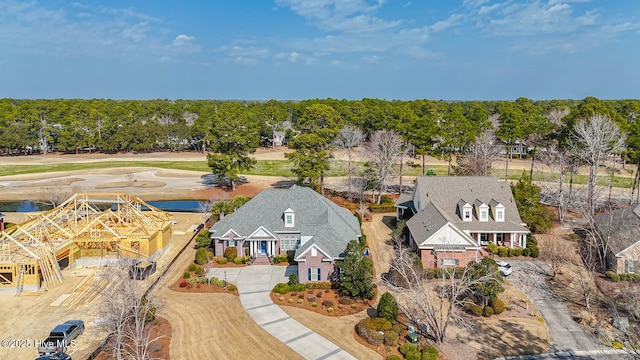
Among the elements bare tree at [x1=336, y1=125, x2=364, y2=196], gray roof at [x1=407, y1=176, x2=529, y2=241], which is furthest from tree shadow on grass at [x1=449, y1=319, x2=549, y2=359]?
bare tree at [x1=336, y1=125, x2=364, y2=196]

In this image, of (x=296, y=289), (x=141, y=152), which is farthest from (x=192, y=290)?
(x=141, y=152)

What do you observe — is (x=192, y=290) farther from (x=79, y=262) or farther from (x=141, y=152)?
(x=141, y=152)

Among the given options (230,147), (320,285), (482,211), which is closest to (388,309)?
(320,285)

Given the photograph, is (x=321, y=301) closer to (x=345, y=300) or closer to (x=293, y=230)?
(x=345, y=300)

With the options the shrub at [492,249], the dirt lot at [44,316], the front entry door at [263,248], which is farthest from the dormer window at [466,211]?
the dirt lot at [44,316]

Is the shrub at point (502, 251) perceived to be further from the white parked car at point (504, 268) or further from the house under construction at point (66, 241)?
the house under construction at point (66, 241)

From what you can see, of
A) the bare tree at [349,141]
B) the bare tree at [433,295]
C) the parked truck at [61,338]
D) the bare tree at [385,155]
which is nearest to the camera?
the parked truck at [61,338]

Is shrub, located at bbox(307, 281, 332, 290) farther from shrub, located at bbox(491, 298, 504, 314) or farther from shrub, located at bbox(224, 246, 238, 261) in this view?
shrub, located at bbox(491, 298, 504, 314)

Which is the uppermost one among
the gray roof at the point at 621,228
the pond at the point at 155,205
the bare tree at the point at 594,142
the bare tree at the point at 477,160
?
the bare tree at the point at 594,142
